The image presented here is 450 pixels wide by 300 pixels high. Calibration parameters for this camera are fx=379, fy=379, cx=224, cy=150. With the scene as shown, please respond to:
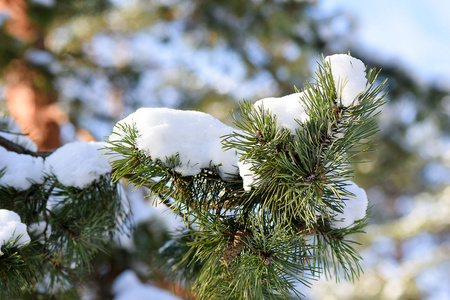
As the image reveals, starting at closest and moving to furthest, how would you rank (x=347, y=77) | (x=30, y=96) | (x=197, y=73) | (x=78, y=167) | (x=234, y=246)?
(x=347, y=77), (x=234, y=246), (x=78, y=167), (x=30, y=96), (x=197, y=73)

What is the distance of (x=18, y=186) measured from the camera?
35.8 inches

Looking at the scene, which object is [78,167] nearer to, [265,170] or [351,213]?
[265,170]

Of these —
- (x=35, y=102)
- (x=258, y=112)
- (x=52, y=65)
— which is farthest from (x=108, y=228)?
(x=35, y=102)

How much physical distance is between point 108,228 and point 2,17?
313 cm

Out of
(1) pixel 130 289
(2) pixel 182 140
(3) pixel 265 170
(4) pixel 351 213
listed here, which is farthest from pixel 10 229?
(1) pixel 130 289

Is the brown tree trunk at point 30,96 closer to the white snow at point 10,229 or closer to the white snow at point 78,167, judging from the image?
the white snow at point 78,167

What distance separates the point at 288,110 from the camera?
0.61 meters

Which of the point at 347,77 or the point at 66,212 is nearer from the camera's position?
the point at 347,77

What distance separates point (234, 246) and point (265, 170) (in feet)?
0.52

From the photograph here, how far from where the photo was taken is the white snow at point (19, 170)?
0.90 meters

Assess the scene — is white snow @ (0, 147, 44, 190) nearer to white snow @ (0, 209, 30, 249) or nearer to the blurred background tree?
white snow @ (0, 209, 30, 249)

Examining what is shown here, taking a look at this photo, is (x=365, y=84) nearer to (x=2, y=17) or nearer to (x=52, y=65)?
(x=52, y=65)

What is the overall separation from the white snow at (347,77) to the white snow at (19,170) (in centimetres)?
73

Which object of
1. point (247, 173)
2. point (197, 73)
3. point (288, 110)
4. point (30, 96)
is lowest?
point (247, 173)
